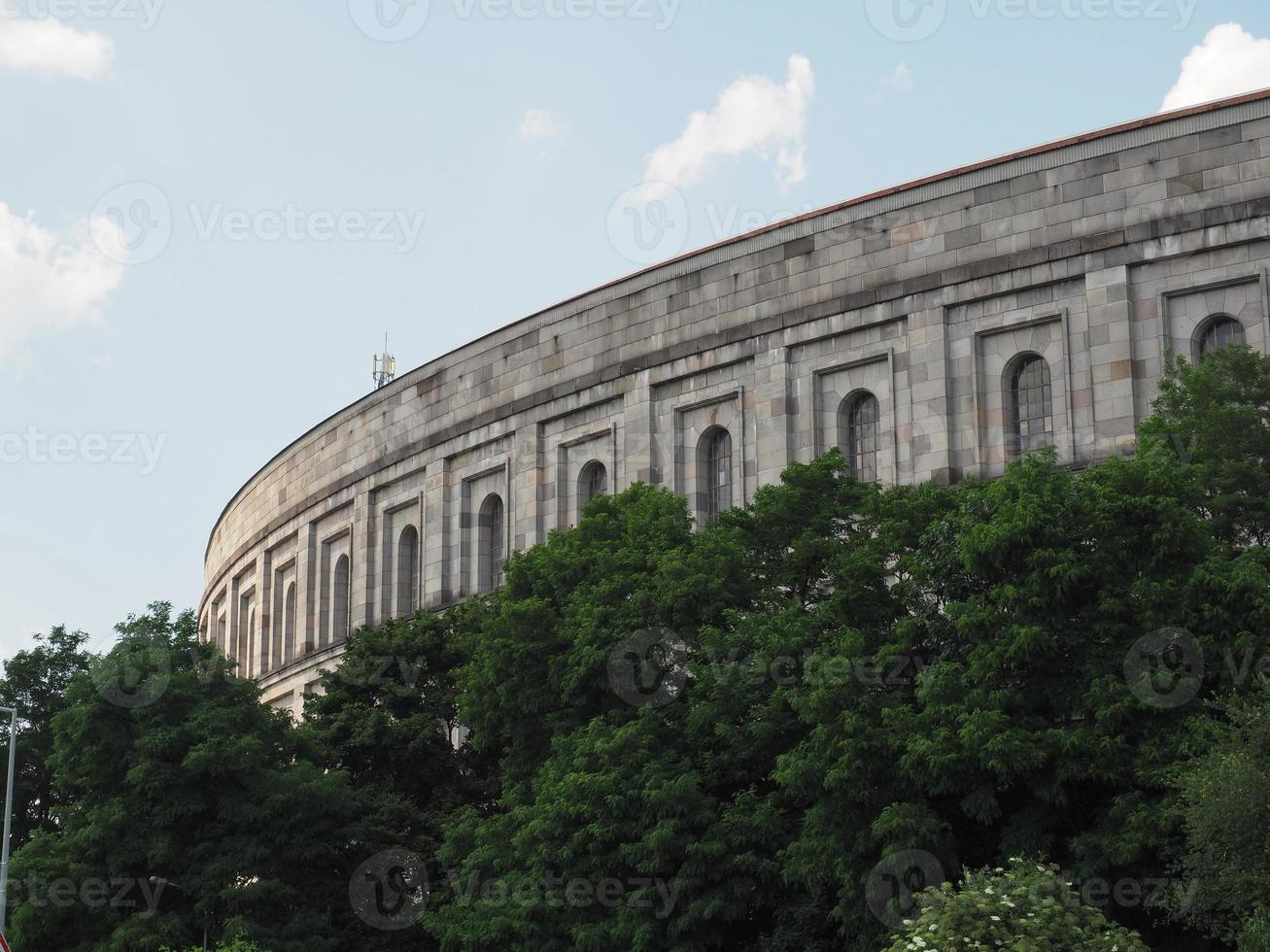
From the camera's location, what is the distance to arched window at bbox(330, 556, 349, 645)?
54.2 m

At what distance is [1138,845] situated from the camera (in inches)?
957

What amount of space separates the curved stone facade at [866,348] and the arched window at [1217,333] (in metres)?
0.07

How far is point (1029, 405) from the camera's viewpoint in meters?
36.4

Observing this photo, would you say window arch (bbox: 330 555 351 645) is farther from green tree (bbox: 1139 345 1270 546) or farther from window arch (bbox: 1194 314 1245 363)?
green tree (bbox: 1139 345 1270 546)

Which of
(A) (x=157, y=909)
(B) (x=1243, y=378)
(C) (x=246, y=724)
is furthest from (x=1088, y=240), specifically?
(A) (x=157, y=909)

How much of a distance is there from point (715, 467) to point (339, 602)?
17.2m

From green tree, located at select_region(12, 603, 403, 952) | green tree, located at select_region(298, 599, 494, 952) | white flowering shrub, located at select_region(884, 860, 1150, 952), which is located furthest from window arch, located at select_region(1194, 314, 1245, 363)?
green tree, located at select_region(12, 603, 403, 952)

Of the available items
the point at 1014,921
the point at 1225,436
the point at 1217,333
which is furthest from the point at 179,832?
the point at 1217,333

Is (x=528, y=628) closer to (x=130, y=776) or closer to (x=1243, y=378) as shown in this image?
(x=130, y=776)

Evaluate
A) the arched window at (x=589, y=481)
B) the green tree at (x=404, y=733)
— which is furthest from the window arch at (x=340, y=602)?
the green tree at (x=404, y=733)

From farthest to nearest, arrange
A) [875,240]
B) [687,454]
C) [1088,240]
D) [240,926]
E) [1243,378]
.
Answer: [687,454], [875,240], [1088,240], [240,926], [1243,378]

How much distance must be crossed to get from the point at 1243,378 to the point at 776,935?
36.4 feet

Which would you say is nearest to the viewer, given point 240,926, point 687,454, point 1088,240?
point 240,926

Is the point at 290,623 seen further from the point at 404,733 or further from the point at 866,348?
the point at 866,348
